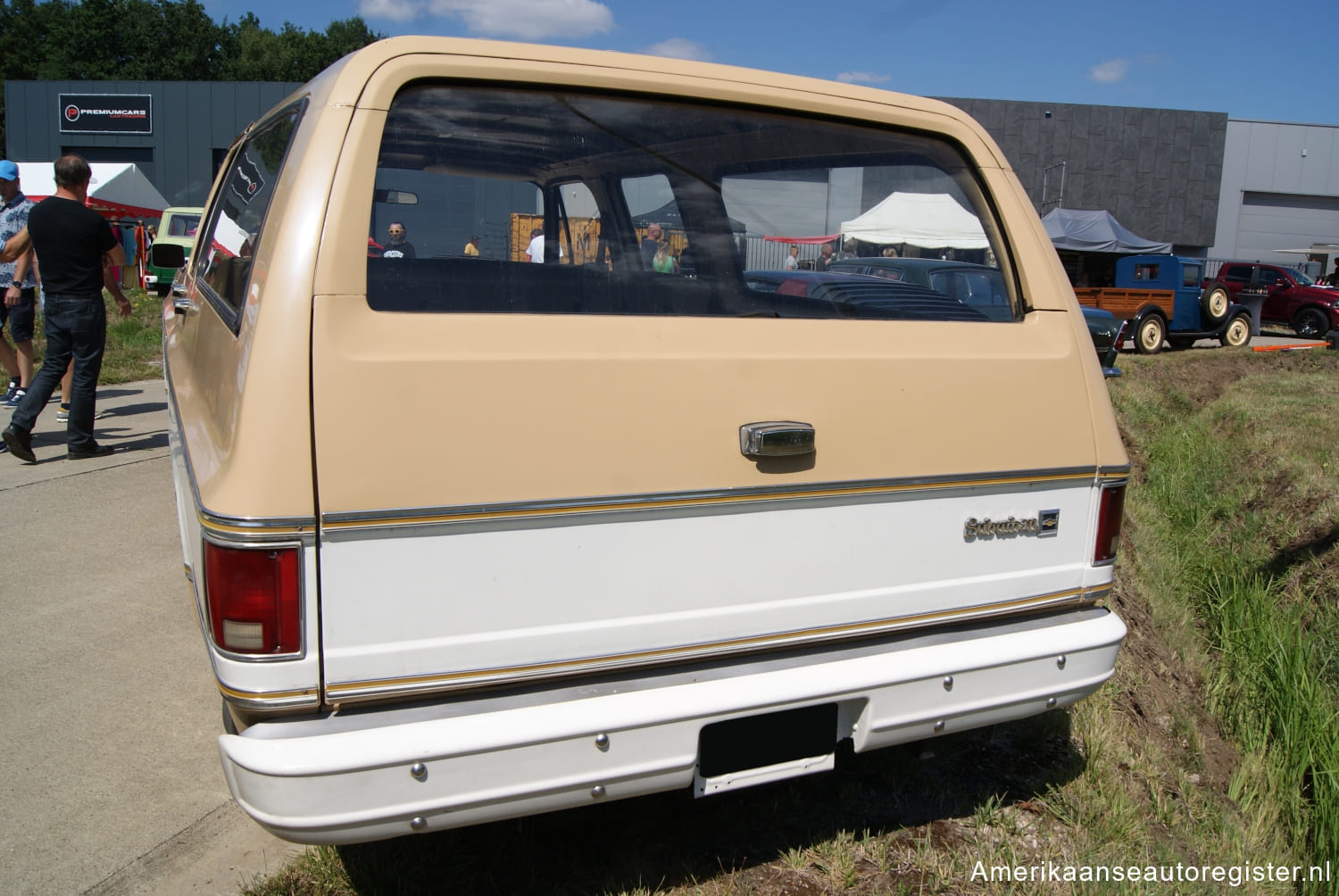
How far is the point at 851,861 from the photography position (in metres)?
2.60

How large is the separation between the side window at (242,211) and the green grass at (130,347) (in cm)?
541

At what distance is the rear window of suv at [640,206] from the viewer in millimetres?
2084

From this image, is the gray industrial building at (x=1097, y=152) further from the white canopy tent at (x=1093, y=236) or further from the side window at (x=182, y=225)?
the side window at (x=182, y=225)

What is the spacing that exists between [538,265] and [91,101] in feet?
136

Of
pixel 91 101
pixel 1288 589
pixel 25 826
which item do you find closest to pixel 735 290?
pixel 25 826

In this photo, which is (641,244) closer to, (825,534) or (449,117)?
(449,117)

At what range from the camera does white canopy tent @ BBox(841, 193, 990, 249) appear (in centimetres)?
261

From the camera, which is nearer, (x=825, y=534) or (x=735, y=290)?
(x=825, y=534)

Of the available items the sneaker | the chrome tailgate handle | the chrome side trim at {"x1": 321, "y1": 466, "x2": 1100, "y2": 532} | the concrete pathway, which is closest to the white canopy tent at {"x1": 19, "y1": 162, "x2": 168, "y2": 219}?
the sneaker

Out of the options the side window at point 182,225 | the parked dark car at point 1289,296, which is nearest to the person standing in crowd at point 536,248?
the side window at point 182,225

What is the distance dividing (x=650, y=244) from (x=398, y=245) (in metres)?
0.64

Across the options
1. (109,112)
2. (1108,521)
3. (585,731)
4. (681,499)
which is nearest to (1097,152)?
(109,112)

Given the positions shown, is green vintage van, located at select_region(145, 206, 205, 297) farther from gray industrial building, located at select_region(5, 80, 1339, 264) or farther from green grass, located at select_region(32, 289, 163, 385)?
gray industrial building, located at select_region(5, 80, 1339, 264)

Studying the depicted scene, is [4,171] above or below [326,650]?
above
